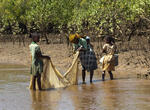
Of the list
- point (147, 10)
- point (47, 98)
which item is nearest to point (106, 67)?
point (47, 98)

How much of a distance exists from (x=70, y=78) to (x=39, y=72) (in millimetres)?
1713

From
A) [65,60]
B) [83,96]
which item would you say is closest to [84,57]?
[83,96]

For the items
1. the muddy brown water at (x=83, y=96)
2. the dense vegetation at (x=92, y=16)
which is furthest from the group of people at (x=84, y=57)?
the dense vegetation at (x=92, y=16)

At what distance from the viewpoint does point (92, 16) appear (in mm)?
22953

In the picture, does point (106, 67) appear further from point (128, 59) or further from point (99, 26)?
point (99, 26)

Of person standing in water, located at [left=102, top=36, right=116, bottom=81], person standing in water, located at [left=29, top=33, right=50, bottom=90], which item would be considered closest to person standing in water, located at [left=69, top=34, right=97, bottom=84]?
person standing in water, located at [left=102, top=36, right=116, bottom=81]

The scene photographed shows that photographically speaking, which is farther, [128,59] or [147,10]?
[147,10]

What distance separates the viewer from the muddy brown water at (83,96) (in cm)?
879

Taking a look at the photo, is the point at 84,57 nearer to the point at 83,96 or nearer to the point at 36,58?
the point at 36,58

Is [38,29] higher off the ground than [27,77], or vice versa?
[38,29]

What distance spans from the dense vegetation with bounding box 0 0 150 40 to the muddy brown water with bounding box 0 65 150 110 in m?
3.00

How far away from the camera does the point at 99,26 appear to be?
21.3 meters

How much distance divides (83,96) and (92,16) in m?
13.2

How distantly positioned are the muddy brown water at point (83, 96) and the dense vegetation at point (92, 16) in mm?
3003
